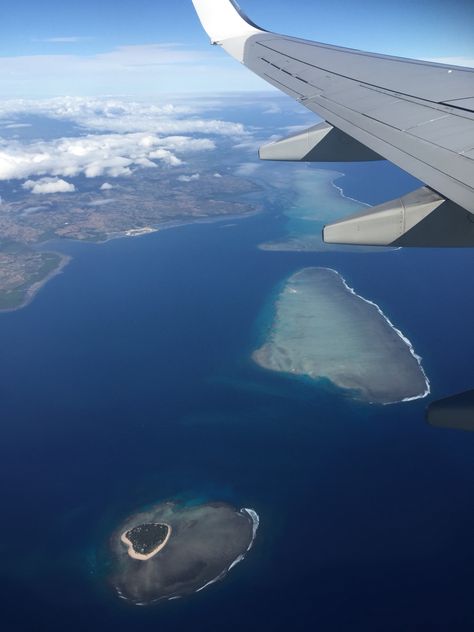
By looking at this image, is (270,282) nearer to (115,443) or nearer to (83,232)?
(115,443)

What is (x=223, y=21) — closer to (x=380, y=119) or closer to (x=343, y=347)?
(x=380, y=119)

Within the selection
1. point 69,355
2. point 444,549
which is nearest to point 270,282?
point 69,355

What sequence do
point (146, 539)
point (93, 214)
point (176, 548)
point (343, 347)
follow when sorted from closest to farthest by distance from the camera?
1. point (176, 548)
2. point (146, 539)
3. point (343, 347)
4. point (93, 214)

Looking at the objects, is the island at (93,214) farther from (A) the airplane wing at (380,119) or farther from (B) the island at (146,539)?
(A) the airplane wing at (380,119)

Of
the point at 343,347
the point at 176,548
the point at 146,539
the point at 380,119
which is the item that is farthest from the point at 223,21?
the point at 343,347

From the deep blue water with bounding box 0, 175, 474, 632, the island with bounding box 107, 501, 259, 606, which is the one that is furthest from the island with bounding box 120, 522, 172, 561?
the deep blue water with bounding box 0, 175, 474, 632

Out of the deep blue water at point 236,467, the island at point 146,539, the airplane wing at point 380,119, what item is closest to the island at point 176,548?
the island at point 146,539

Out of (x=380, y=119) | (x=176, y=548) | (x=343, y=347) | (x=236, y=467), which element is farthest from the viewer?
(x=343, y=347)
